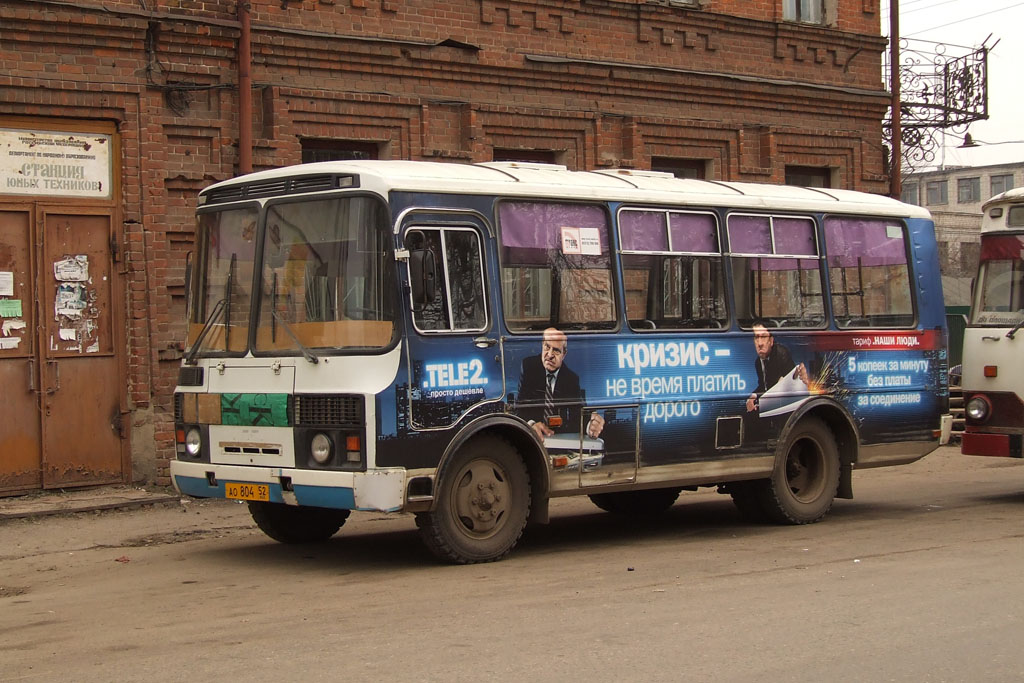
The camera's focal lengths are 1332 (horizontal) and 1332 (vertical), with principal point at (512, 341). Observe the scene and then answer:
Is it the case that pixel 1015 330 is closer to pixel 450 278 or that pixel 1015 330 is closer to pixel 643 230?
pixel 643 230

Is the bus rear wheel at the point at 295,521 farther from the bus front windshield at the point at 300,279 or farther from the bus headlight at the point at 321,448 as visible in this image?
the bus headlight at the point at 321,448

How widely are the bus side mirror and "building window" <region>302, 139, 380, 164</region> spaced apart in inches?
246

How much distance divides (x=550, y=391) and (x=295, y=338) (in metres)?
1.88

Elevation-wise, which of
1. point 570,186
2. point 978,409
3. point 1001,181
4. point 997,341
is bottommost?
point 978,409

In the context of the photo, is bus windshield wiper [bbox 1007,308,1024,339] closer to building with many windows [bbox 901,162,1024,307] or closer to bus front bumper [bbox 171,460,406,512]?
bus front bumper [bbox 171,460,406,512]

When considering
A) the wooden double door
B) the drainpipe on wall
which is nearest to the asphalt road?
the wooden double door

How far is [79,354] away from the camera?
1299cm

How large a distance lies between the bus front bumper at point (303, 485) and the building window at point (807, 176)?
477 inches

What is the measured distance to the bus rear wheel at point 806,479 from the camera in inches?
446

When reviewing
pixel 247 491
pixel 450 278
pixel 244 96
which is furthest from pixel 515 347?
pixel 244 96

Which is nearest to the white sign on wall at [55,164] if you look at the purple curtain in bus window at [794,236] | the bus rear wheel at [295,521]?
the bus rear wheel at [295,521]

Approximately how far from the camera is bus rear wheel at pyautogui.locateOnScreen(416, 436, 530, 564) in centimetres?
905

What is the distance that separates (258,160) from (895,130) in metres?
10.5

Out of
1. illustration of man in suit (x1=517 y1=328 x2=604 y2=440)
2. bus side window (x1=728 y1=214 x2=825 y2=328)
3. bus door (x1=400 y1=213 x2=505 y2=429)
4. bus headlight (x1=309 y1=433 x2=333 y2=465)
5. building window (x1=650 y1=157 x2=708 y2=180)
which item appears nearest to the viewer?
bus headlight (x1=309 y1=433 x2=333 y2=465)
